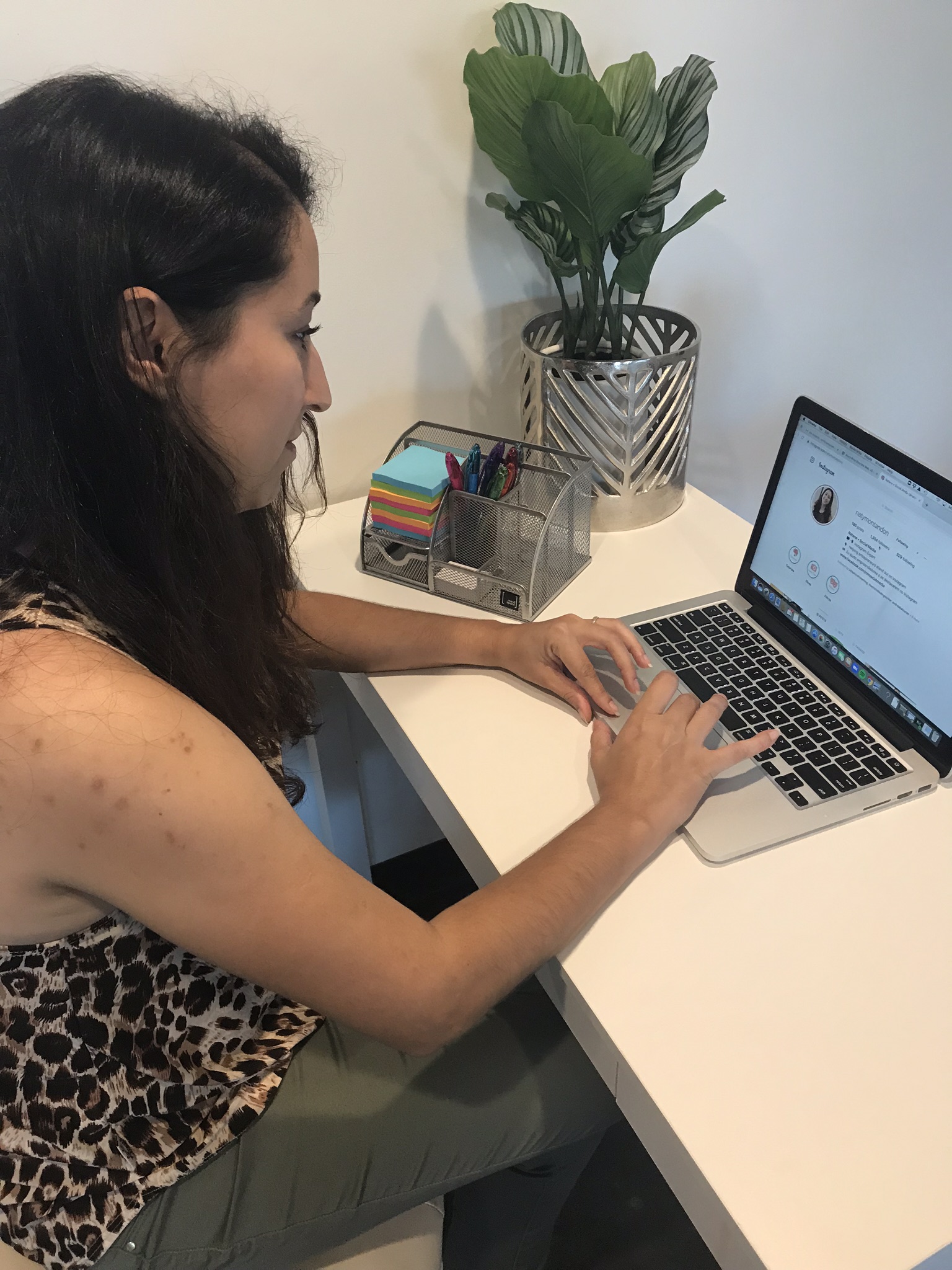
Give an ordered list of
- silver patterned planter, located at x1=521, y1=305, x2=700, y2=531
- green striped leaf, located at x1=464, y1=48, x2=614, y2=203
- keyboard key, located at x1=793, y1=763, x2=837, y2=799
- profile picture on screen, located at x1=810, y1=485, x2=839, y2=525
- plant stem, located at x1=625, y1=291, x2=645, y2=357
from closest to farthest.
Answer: keyboard key, located at x1=793, y1=763, x2=837, y2=799, profile picture on screen, located at x1=810, y1=485, x2=839, y2=525, green striped leaf, located at x1=464, y1=48, x2=614, y2=203, silver patterned planter, located at x1=521, y1=305, x2=700, y2=531, plant stem, located at x1=625, y1=291, x2=645, y2=357

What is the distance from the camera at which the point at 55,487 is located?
626mm

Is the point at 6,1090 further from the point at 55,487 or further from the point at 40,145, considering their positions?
the point at 40,145

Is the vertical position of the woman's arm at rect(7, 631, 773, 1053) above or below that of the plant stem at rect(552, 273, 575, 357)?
below

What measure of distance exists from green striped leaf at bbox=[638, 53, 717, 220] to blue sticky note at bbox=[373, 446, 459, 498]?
0.38m

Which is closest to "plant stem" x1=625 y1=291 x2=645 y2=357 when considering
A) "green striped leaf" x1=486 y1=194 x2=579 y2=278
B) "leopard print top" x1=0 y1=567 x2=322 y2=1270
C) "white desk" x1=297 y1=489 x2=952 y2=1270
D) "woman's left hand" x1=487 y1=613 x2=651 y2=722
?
"green striped leaf" x1=486 y1=194 x2=579 y2=278


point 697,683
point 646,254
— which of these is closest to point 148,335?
point 697,683

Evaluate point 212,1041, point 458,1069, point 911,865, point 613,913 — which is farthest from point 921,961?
point 212,1041

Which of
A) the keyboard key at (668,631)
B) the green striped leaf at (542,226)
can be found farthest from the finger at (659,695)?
the green striped leaf at (542,226)

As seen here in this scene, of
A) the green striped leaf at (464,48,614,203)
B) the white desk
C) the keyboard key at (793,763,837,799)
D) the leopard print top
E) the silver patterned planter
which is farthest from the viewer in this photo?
the silver patterned planter

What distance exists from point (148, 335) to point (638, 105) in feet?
2.43

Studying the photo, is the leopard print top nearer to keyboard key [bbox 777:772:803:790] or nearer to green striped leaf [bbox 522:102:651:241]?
→ keyboard key [bbox 777:772:803:790]

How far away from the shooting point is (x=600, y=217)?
1.07m

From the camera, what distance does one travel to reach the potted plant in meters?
1.02

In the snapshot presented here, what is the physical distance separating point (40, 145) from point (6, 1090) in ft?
2.23
